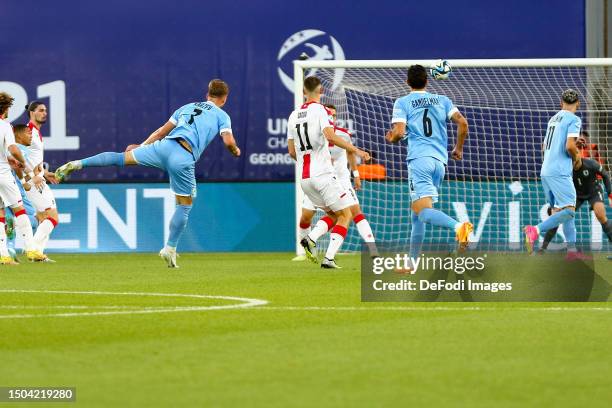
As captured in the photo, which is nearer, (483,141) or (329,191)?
(329,191)

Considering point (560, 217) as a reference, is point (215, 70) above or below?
above

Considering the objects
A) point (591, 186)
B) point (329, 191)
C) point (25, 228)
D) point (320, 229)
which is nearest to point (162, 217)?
point (25, 228)

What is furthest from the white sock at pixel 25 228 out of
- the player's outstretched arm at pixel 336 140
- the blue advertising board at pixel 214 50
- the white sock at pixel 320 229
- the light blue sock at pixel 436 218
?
the light blue sock at pixel 436 218

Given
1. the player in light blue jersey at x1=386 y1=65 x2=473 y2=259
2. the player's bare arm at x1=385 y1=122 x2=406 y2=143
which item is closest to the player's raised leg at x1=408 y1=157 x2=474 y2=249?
the player in light blue jersey at x1=386 y1=65 x2=473 y2=259

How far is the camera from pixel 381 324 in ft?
26.5

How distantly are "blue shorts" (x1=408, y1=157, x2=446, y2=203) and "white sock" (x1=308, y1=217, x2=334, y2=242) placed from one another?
1.83 meters

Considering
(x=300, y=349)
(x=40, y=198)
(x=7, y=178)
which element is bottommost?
(x=300, y=349)

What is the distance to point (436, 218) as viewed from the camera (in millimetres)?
12125

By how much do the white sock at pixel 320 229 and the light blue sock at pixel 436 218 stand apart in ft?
6.69

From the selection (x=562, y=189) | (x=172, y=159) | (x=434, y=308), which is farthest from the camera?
(x=562, y=189)

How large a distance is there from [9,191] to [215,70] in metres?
5.03

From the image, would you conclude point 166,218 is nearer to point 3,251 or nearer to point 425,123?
point 3,251

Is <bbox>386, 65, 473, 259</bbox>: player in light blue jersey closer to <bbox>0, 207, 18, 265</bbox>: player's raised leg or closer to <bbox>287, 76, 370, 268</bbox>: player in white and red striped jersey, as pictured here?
<bbox>287, 76, 370, 268</bbox>: player in white and red striped jersey

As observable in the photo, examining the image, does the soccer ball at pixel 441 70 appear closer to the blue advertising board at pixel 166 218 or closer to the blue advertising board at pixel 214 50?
the blue advertising board at pixel 214 50
